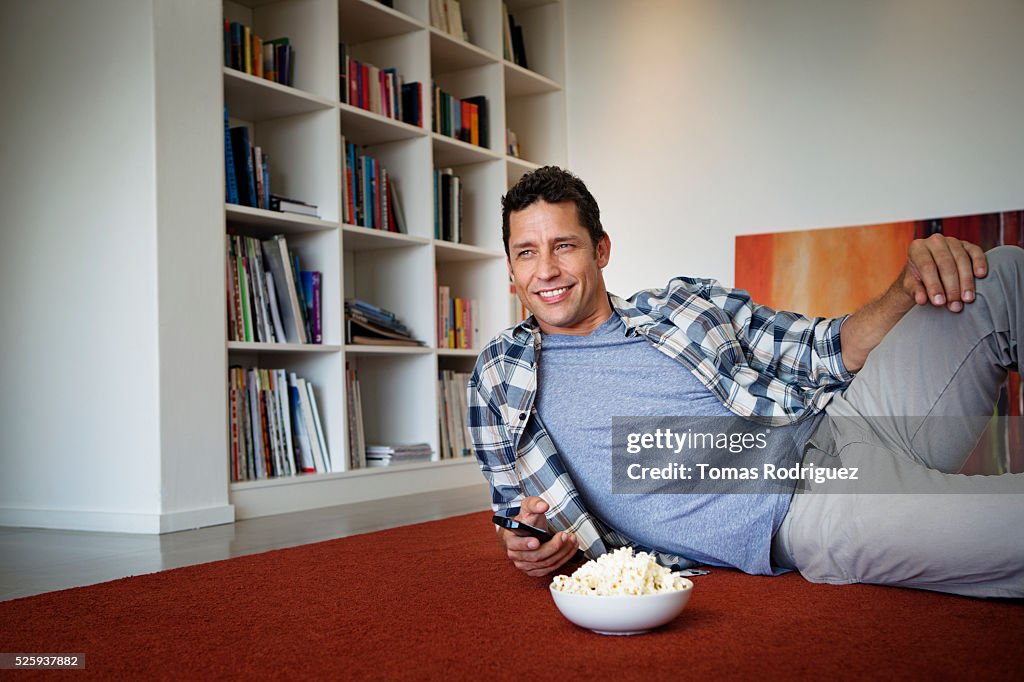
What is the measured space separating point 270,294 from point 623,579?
2368mm

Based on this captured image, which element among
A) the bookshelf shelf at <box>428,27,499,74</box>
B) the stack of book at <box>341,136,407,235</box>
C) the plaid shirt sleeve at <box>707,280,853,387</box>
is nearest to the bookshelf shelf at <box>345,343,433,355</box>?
the stack of book at <box>341,136,407,235</box>

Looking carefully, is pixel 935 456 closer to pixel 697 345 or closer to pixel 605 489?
pixel 697 345

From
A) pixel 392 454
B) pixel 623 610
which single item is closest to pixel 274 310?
pixel 392 454

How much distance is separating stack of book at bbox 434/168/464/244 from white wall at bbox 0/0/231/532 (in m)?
1.35

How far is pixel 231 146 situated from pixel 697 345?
2.09 m

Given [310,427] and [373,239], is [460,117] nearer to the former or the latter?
[373,239]

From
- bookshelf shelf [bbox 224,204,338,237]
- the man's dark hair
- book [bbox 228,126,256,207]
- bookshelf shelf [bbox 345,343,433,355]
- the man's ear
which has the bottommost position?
bookshelf shelf [bbox 345,343,433,355]

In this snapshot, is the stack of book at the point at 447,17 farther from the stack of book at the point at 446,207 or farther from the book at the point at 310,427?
the book at the point at 310,427

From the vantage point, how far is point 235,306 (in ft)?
10.7

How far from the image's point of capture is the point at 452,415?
4.28 m

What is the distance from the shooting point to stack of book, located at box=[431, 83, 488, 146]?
436cm

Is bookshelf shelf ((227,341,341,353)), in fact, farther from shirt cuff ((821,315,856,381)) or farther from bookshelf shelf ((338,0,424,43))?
shirt cuff ((821,315,856,381))

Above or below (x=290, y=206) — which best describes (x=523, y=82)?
above

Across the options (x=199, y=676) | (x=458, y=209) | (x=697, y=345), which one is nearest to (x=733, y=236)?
(x=458, y=209)
